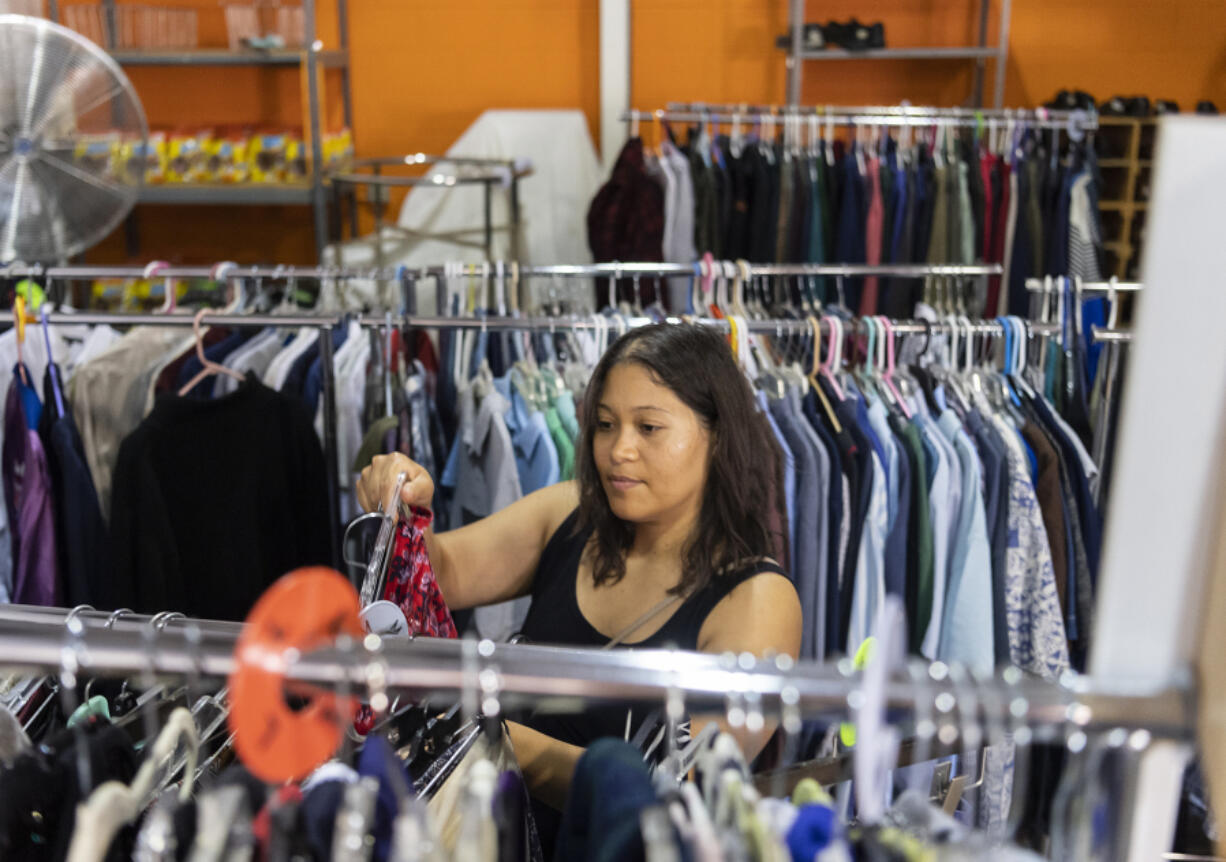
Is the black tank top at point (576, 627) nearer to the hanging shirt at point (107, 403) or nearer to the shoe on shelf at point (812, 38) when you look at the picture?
the hanging shirt at point (107, 403)

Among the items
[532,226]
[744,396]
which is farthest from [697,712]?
[532,226]

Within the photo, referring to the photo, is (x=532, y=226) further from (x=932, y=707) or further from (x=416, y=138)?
(x=932, y=707)

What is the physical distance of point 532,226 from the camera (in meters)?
4.51

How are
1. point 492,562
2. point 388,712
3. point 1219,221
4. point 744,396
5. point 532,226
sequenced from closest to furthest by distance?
point 1219,221 → point 388,712 → point 744,396 → point 492,562 → point 532,226

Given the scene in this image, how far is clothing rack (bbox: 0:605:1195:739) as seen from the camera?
66 centimetres

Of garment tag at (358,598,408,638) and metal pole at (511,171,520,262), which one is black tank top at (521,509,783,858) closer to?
garment tag at (358,598,408,638)

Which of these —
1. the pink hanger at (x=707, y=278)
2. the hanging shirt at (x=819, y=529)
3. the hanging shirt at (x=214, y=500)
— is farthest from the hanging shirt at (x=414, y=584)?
the pink hanger at (x=707, y=278)

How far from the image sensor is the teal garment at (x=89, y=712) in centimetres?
92

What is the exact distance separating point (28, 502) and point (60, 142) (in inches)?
42.9

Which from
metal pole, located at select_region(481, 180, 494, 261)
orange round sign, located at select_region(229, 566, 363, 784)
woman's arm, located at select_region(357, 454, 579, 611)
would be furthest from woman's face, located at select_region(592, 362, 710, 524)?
metal pole, located at select_region(481, 180, 494, 261)

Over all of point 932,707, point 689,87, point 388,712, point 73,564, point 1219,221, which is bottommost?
point 73,564

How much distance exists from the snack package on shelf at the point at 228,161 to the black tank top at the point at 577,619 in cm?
308

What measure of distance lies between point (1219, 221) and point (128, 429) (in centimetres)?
191

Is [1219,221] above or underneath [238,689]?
above
